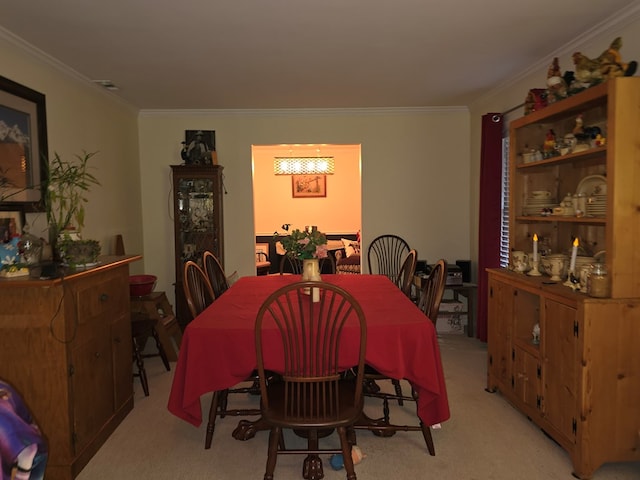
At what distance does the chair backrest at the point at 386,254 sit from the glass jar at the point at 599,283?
Answer: 9.33 ft

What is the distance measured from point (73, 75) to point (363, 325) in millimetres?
3074

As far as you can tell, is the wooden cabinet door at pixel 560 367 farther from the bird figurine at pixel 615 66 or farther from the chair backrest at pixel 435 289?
the bird figurine at pixel 615 66

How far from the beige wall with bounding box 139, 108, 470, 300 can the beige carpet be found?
228cm

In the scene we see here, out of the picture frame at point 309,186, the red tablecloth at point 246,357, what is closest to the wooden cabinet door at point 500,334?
the red tablecloth at point 246,357

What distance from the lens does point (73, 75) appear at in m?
3.44

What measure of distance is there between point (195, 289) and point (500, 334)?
200 cm

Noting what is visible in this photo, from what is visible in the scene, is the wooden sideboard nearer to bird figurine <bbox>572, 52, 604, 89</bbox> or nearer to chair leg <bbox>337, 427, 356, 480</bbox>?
chair leg <bbox>337, 427, 356, 480</bbox>

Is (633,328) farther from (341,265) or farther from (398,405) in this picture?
(341,265)

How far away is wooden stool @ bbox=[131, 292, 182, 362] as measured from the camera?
12.2ft

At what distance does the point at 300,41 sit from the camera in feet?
9.42

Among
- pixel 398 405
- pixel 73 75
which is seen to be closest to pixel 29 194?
pixel 73 75

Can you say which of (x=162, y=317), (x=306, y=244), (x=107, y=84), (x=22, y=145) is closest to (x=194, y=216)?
(x=162, y=317)

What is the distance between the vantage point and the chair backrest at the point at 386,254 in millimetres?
5000

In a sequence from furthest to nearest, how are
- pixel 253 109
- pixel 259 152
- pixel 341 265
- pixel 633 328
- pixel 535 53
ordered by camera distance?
pixel 259 152 < pixel 341 265 < pixel 253 109 < pixel 535 53 < pixel 633 328
